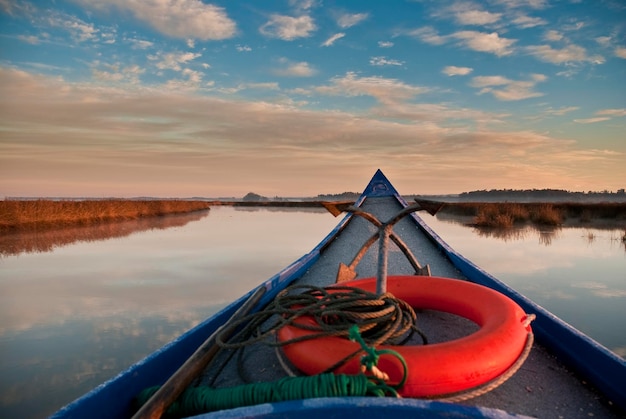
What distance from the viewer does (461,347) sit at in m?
1.48

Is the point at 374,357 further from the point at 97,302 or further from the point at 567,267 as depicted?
the point at 567,267

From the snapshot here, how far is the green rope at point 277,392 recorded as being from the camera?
1246 millimetres

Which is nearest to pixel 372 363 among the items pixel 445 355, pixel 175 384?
pixel 445 355

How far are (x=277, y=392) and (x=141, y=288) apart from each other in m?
5.59

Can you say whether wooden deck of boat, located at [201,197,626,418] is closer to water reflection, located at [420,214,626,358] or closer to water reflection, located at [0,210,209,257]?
water reflection, located at [420,214,626,358]

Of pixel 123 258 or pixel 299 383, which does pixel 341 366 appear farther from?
pixel 123 258

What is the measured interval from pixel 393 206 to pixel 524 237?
253 inches

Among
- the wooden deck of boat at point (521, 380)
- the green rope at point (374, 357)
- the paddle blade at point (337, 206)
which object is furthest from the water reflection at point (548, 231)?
the green rope at point (374, 357)

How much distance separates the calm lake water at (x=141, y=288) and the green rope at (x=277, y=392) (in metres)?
2.06

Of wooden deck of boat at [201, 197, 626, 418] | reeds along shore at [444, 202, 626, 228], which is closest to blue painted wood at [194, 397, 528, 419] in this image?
wooden deck of boat at [201, 197, 626, 418]

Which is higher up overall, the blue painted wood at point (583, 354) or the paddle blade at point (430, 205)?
Answer: the paddle blade at point (430, 205)

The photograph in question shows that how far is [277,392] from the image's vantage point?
4.31 feet

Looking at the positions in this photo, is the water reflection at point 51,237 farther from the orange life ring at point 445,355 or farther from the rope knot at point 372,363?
the rope knot at point 372,363

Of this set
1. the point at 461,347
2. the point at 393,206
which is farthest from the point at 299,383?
the point at 393,206
